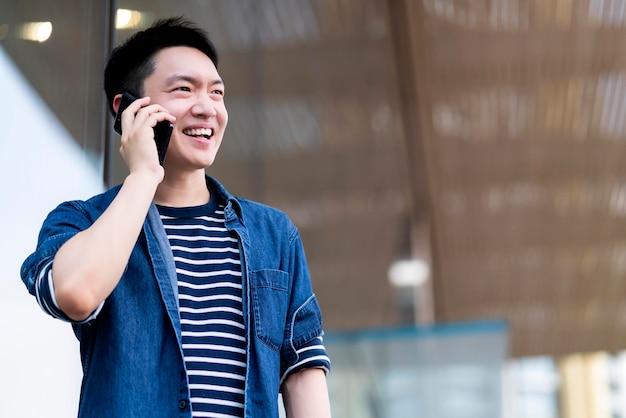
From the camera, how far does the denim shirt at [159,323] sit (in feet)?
5.61

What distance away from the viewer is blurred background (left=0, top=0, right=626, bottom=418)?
282 cm

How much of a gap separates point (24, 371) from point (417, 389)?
13.6ft

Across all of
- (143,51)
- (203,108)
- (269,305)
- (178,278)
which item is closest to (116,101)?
(143,51)

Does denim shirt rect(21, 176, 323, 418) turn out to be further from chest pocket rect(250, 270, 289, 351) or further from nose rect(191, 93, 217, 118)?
nose rect(191, 93, 217, 118)

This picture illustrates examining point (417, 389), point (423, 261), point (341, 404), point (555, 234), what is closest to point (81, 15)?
point (341, 404)

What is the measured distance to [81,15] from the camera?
318 centimetres

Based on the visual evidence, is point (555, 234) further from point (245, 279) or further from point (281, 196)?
point (245, 279)

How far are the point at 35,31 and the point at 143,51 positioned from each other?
0.88 metres

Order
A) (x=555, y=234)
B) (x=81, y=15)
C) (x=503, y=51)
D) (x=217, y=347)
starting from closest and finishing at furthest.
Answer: (x=217, y=347), (x=81, y=15), (x=503, y=51), (x=555, y=234)

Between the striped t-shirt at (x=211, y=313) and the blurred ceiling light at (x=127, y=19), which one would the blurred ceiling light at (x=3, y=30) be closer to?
the blurred ceiling light at (x=127, y=19)

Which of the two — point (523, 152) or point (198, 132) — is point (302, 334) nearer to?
point (198, 132)

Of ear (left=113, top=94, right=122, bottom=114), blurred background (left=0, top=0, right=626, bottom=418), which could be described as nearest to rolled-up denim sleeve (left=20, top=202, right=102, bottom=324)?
ear (left=113, top=94, right=122, bottom=114)

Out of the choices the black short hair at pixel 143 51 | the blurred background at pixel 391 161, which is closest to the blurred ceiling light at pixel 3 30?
the blurred background at pixel 391 161

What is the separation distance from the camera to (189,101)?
6.58 feet
